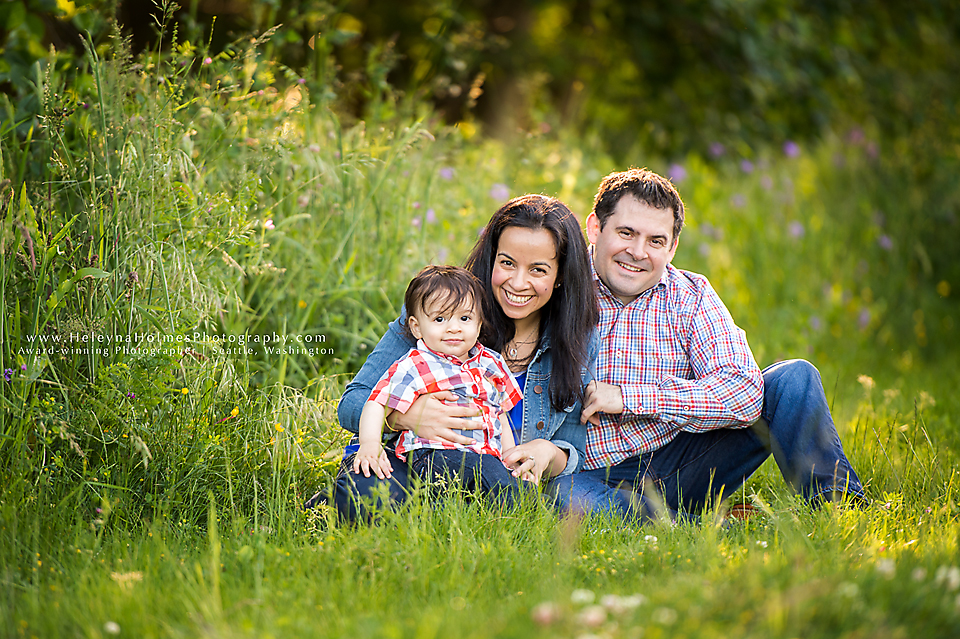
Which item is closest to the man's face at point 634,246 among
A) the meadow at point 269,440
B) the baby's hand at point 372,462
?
the meadow at point 269,440

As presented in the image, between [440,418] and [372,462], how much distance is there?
0.25m

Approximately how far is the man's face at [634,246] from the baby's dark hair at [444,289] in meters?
0.56

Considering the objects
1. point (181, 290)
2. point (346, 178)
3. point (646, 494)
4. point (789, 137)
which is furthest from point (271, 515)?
A: point (789, 137)

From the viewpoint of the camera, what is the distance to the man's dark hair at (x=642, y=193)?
9.31 ft

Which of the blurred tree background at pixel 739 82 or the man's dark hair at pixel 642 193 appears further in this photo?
the blurred tree background at pixel 739 82

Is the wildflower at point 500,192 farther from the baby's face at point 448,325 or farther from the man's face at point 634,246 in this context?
the baby's face at point 448,325

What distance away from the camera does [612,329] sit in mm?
2904

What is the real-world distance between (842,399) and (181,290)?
315 cm

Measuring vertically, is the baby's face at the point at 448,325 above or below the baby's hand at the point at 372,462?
above

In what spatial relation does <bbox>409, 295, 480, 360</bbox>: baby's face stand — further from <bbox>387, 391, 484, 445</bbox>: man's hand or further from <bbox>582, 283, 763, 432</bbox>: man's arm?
<bbox>582, 283, 763, 432</bbox>: man's arm

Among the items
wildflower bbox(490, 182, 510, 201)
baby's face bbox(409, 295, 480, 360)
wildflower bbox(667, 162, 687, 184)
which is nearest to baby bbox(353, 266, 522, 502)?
baby's face bbox(409, 295, 480, 360)

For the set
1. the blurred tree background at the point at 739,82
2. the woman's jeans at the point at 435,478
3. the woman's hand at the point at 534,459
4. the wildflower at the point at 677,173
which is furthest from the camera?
the wildflower at the point at 677,173

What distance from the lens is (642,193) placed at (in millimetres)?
2836

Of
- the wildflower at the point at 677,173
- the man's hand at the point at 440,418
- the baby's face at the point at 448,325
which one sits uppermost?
the wildflower at the point at 677,173
